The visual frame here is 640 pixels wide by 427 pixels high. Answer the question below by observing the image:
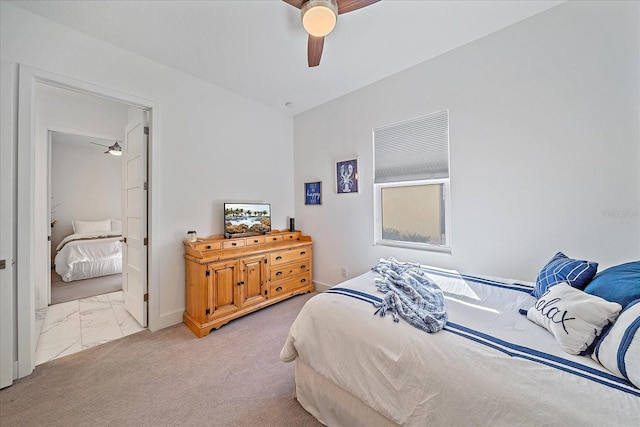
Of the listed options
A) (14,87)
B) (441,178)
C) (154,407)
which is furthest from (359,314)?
(14,87)

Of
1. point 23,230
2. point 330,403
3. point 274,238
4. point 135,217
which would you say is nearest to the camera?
point 330,403

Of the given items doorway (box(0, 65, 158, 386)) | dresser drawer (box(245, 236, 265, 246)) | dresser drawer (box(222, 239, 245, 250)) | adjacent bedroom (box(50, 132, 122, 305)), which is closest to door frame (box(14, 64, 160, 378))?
doorway (box(0, 65, 158, 386))

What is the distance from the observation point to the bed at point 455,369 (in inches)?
31.6

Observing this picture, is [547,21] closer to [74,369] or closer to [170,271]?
[170,271]

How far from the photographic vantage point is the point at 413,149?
271 centimetres

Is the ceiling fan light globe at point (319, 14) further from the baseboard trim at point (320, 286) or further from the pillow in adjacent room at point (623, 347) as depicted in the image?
the baseboard trim at point (320, 286)

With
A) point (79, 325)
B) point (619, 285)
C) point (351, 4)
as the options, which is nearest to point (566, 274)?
point (619, 285)

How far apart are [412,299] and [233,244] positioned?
219 cm

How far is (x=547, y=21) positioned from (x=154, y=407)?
413cm

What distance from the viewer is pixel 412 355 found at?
108 cm

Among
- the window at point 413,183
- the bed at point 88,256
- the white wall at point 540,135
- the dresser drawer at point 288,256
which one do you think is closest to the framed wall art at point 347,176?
the window at point 413,183

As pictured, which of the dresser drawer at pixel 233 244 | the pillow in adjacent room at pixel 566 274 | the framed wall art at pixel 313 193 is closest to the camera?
the pillow in adjacent room at pixel 566 274

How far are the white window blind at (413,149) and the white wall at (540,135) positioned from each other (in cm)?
10

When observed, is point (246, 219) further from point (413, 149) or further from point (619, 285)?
point (619, 285)
